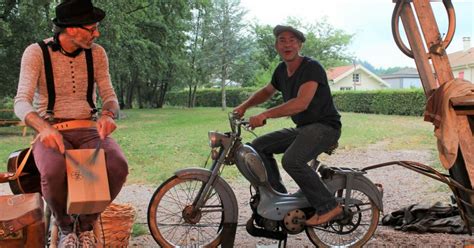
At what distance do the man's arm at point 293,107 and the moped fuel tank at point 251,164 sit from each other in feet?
0.81

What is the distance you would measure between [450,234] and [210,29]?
26.5 meters

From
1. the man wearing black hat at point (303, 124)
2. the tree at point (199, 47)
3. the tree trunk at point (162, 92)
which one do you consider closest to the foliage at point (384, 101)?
the tree at point (199, 47)

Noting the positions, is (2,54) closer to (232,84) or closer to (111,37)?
(111,37)

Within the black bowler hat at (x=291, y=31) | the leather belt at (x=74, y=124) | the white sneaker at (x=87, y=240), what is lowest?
the white sneaker at (x=87, y=240)

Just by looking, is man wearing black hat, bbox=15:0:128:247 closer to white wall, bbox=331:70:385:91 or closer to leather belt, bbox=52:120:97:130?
leather belt, bbox=52:120:97:130

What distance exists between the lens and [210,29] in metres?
29.4

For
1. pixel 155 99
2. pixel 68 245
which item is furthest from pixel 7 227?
pixel 155 99

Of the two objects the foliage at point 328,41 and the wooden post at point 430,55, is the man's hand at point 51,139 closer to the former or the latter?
the wooden post at point 430,55

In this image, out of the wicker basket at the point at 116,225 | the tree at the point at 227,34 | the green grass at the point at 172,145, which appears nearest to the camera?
the wicker basket at the point at 116,225

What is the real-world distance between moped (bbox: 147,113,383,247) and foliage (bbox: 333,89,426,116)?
1798cm

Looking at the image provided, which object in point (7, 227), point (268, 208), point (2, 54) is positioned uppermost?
point (2, 54)

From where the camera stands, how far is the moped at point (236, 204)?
11.5ft

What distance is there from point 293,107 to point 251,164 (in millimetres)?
520

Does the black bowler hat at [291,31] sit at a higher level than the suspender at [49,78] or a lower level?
higher
